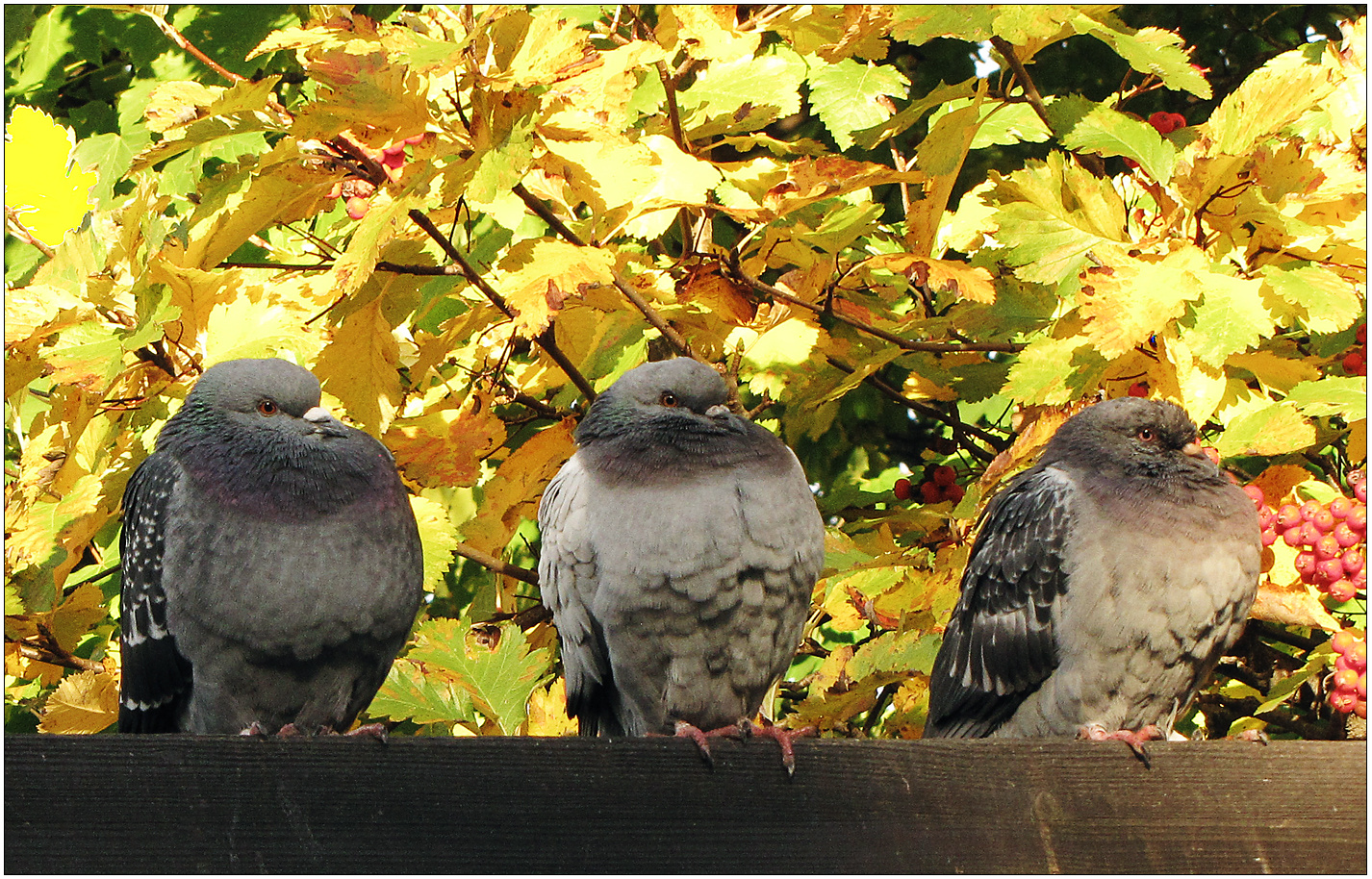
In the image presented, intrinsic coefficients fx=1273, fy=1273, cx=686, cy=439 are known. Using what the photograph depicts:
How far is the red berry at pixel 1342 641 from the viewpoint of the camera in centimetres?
249

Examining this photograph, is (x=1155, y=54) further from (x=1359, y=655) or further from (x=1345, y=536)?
(x=1359, y=655)

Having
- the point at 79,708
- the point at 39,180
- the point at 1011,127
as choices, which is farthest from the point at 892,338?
the point at 39,180

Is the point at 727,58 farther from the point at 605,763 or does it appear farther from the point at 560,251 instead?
the point at 605,763

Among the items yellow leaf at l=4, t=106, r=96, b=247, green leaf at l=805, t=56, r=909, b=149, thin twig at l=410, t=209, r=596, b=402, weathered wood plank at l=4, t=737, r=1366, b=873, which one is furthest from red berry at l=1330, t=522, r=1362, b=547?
yellow leaf at l=4, t=106, r=96, b=247

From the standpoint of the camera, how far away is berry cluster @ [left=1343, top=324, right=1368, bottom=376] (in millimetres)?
2857

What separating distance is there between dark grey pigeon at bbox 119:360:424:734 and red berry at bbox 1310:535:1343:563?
1.80m

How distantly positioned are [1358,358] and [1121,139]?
2.60 feet

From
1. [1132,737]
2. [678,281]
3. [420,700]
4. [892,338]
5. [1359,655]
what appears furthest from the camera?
[678,281]

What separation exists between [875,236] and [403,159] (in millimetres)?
1171

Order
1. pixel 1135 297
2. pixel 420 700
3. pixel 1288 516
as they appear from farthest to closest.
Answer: pixel 420 700 < pixel 1288 516 < pixel 1135 297

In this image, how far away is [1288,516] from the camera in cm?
260

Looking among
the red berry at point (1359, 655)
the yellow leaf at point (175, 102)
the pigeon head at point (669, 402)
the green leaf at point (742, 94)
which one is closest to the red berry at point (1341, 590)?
the red berry at point (1359, 655)

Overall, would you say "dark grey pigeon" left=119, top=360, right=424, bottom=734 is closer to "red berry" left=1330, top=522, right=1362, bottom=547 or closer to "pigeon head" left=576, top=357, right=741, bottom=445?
"pigeon head" left=576, top=357, right=741, bottom=445

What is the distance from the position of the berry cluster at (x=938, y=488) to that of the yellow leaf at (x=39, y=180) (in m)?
2.14
